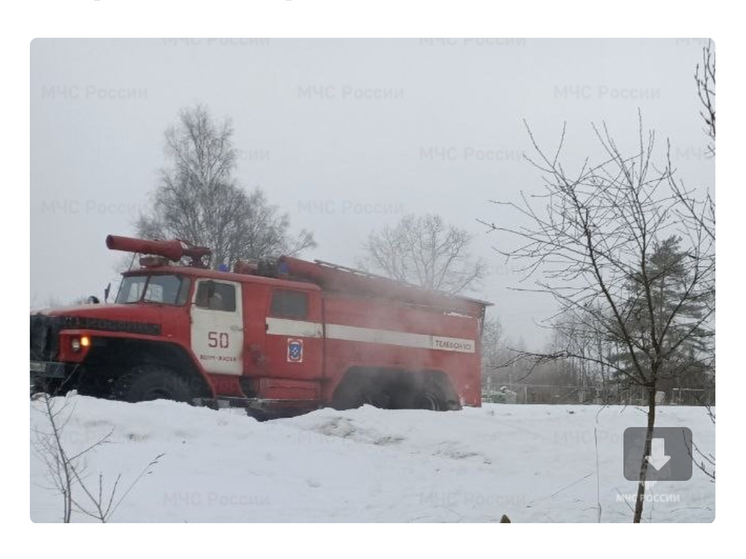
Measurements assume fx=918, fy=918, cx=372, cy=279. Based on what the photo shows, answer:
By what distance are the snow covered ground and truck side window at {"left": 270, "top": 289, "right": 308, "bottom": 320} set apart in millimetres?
1061

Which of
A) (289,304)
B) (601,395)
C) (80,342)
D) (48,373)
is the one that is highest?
(289,304)

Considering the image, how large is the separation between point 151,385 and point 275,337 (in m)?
1.24

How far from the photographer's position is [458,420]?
768cm

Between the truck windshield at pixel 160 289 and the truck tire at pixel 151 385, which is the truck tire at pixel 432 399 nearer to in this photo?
the truck tire at pixel 151 385

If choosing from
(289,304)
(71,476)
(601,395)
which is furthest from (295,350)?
(601,395)

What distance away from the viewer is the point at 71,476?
6371mm

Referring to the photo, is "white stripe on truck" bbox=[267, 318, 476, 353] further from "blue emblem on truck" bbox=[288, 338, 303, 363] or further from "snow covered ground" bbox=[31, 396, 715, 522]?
"snow covered ground" bbox=[31, 396, 715, 522]

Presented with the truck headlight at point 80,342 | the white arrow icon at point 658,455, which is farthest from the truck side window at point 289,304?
the white arrow icon at point 658,455

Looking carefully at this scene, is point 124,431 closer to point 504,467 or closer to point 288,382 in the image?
point 288,382

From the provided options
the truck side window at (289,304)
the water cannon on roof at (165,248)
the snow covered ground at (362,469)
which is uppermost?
the water cannon on roof at (165,248)

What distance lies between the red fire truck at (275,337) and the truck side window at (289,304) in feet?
0.04

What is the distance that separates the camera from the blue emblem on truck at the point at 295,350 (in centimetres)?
791

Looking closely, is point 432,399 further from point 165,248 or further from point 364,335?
point 165,248

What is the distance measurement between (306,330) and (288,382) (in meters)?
0.54
